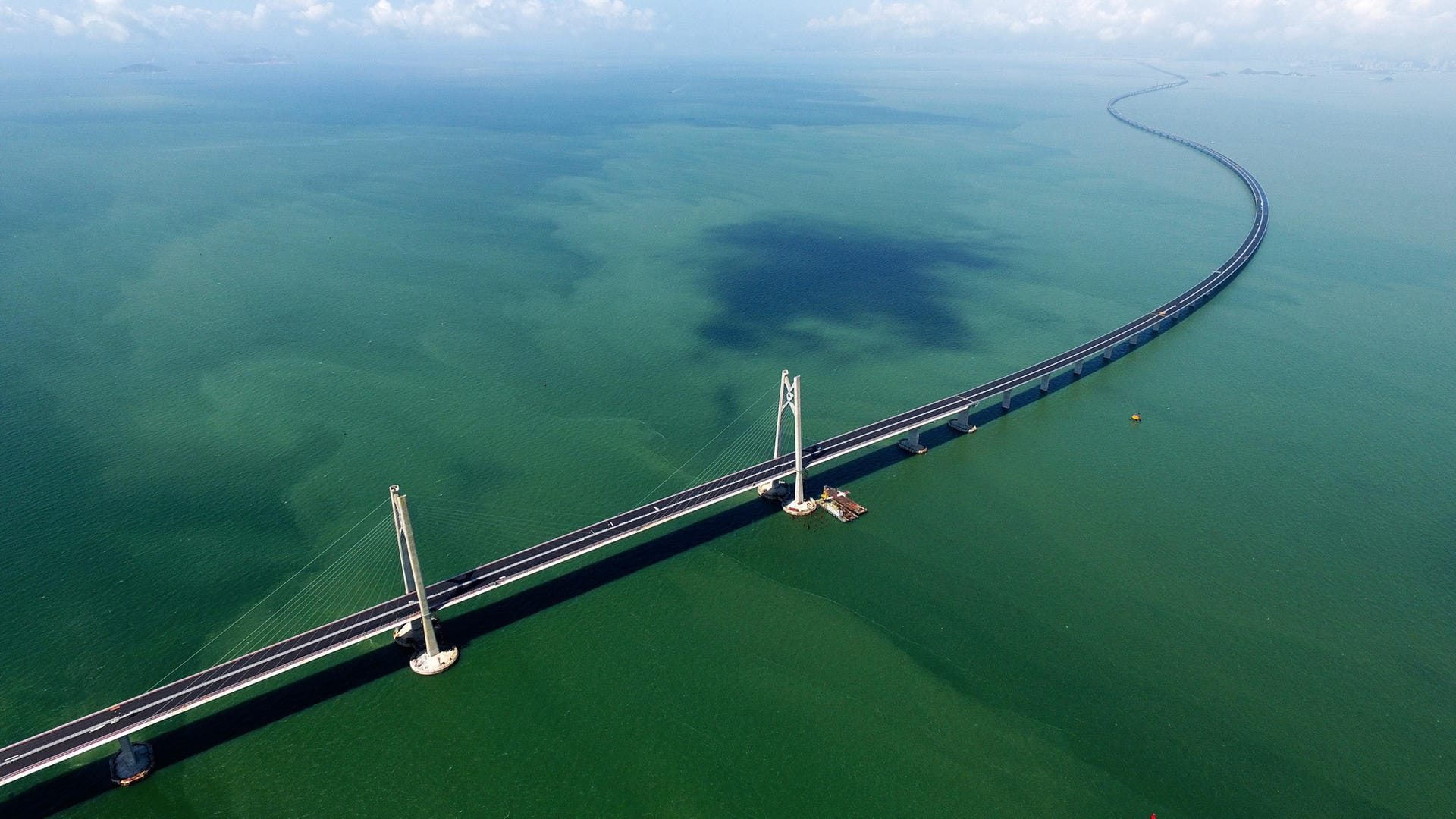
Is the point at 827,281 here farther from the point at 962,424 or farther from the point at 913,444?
the point at 913,444

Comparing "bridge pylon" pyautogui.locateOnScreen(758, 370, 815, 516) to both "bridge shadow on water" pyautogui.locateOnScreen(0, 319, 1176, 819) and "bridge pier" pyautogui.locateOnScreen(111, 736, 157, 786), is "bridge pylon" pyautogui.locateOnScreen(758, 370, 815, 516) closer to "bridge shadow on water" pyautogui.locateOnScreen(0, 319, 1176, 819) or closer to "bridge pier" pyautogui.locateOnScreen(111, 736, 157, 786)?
"bridge shadow on water" pyautogui.locateOnScreen(0, 319, 1176, 819)

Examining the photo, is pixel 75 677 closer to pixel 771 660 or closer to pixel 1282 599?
pixel 771 660

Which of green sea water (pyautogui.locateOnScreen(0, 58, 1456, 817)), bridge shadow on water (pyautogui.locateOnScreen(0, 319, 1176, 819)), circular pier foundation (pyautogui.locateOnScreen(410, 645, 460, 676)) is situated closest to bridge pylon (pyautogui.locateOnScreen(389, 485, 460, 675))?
circular pier foundation (pyautogui.locateOnScreen(410, 645, 460, 676))

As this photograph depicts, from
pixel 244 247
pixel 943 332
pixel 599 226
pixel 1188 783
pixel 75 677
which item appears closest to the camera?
pixel 1188 783

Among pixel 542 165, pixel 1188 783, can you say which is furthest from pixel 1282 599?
pixel 542 165

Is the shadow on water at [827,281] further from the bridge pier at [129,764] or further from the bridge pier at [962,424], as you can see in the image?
the bridge pier at [129,764]
